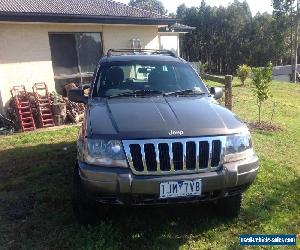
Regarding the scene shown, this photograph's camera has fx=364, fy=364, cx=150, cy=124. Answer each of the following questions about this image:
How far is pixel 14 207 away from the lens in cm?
470

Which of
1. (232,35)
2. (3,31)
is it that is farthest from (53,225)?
(232,35)

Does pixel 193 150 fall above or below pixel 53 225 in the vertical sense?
above

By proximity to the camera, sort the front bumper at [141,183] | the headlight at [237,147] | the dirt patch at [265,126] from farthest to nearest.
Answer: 1. the dirt patch at [265,126]
2. the headlight at [237,147]
3. the front bumper at [141,183]

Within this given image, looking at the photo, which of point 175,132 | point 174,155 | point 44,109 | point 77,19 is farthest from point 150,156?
point 77,19

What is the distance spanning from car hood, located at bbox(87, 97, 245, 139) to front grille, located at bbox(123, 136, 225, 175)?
0.22ft

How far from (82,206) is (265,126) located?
6.99 metres

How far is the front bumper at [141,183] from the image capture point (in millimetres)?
3334

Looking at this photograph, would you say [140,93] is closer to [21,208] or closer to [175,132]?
[175,132]

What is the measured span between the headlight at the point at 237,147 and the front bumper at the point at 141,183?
0.21 feet

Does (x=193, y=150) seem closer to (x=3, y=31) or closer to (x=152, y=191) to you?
(x=152, y=191)

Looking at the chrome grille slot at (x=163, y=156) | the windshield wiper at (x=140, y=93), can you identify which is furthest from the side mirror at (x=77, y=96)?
the chrome grille slot at (x=163, y=156)

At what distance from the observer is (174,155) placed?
11.2 ft

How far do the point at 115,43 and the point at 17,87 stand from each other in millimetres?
3611

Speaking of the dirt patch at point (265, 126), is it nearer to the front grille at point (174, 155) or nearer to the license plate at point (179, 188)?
the front grille at point (174, 155)
